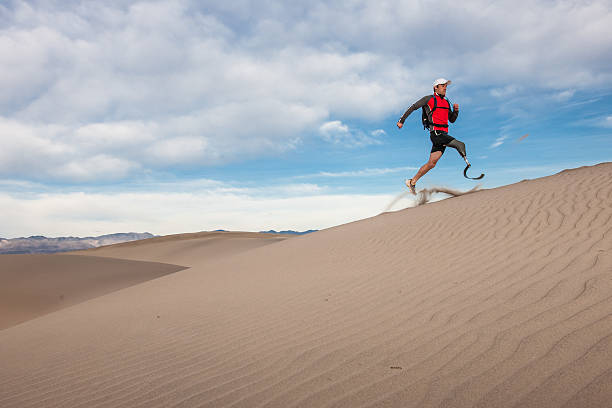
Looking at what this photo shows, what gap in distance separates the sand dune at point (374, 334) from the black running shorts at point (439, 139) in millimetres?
2945

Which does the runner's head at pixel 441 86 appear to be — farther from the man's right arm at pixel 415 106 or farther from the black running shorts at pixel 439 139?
the black running shorts at pixel 439 139

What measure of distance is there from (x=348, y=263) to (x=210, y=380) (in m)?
3.87

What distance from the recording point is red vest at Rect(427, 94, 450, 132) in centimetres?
910

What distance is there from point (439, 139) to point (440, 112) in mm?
608

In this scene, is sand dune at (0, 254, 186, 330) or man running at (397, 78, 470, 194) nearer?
man running at (397, 78, 470, 194)

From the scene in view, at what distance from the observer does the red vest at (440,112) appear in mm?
9102

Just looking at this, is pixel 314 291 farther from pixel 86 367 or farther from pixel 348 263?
pixel 86 367

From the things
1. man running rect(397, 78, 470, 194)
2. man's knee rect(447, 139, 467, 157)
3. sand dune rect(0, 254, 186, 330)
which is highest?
man running rect(397, 78, 470, 194)

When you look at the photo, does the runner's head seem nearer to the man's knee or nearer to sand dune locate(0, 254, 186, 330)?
the man's knee

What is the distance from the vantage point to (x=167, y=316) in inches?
199

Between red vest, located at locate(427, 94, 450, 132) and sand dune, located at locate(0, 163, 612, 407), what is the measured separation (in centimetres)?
316

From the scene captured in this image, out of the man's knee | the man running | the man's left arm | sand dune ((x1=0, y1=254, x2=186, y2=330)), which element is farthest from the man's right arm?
sand dune ((x1=0, y1=254, x2=186, y2=330))

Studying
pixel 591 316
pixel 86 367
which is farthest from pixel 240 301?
pixel 591 316

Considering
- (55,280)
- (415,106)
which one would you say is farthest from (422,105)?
(55,280)
